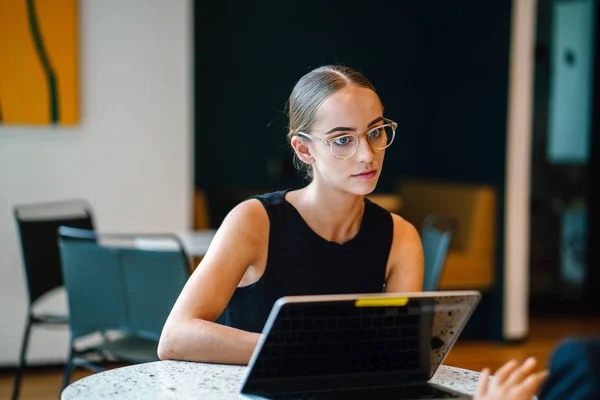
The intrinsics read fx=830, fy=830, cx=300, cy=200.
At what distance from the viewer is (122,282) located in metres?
2.85

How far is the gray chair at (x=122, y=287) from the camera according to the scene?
109 inches

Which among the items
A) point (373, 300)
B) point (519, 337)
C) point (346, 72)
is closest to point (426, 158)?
point (519, 337)

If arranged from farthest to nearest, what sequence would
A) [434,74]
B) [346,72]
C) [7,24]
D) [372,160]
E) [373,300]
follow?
1. [434,74]
2. [7,24]
3. [346,72]
4. [372,160]
5. [373,300]

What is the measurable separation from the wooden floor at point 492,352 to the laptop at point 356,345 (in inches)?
110

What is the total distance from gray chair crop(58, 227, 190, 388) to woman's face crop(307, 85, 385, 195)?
1.08m

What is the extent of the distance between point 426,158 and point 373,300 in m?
4.99

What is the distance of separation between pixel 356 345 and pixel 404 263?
24.8 inches

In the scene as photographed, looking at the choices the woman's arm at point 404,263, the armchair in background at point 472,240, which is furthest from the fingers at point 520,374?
the armchair in background at point 472,240

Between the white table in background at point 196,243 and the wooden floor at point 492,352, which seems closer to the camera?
the white table in background at point 196,243

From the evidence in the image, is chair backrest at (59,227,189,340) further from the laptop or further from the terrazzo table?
the laptop

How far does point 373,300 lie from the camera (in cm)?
127

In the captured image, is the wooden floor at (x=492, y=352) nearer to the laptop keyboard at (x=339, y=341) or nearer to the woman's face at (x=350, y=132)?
the woman's face at (x=350, y=132)

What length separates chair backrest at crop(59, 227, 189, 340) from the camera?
109 inches

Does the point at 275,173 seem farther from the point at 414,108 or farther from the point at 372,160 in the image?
the point at 372,160
